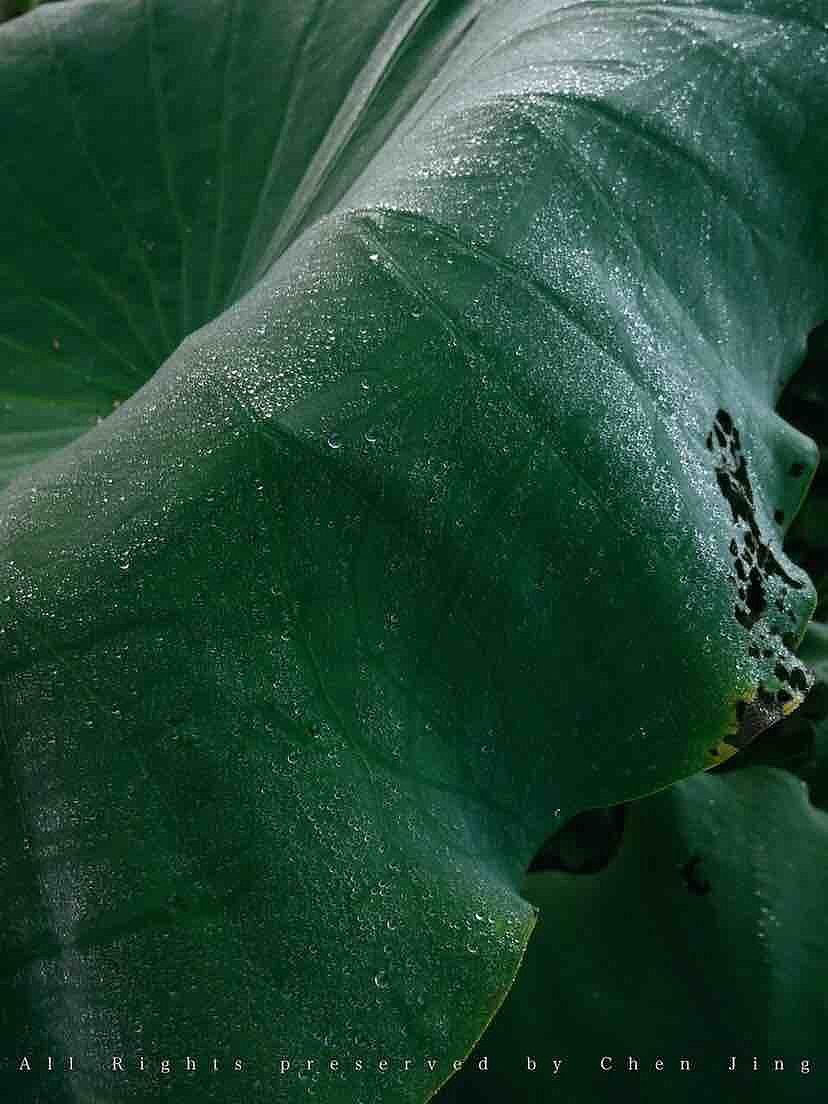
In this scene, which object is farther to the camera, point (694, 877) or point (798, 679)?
point (694, 877)

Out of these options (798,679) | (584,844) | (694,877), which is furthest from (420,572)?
(584,844)

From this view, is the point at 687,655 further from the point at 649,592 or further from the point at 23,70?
the point at 23,70

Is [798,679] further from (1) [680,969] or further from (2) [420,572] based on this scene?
(1) [680,969]

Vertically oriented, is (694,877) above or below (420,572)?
below

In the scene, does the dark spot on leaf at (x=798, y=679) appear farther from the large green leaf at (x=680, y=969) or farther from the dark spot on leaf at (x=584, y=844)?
the dark spot on leaf at (x=584, y=844)

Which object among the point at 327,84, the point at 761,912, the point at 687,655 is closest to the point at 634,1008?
the point at 761,912

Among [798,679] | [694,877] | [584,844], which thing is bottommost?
[584,844]

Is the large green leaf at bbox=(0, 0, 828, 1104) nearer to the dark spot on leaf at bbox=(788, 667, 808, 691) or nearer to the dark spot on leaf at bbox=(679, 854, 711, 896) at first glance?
the dark spot on leaf at bbox=(788, 667, 808, 691)
